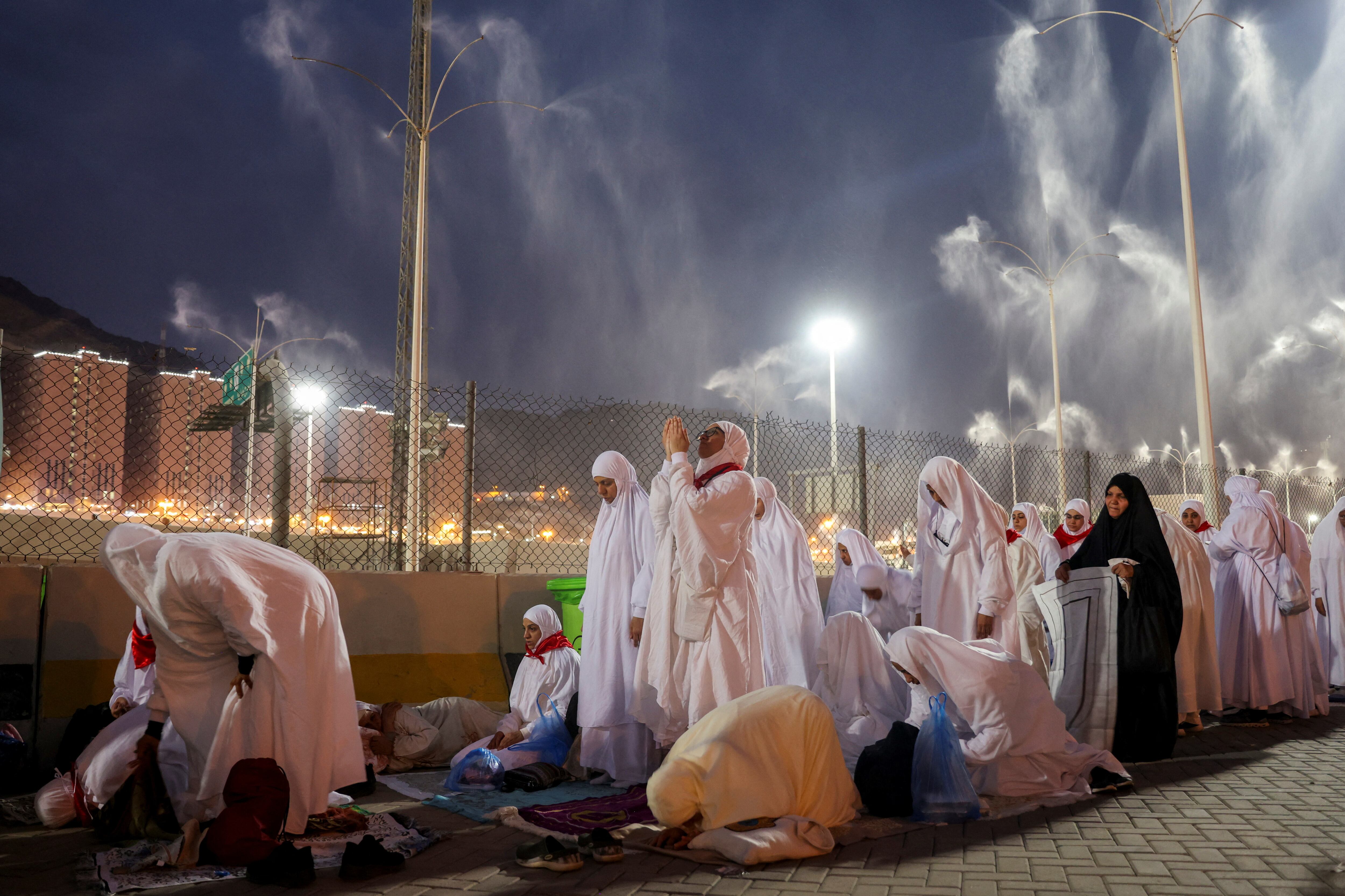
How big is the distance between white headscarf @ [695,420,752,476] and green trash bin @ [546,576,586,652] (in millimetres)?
2126

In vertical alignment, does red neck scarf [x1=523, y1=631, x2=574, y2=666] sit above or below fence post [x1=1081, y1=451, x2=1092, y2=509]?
below

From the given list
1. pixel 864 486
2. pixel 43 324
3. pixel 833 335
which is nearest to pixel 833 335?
pixel 833 335

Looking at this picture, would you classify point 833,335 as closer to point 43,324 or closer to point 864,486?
point 864,486

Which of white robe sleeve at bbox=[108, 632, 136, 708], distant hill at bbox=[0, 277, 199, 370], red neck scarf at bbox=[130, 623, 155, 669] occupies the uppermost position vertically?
distant hill at bbox=[0, 277, 199, 370]

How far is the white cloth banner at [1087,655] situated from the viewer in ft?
20.0

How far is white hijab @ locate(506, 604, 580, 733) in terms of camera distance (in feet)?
19.5

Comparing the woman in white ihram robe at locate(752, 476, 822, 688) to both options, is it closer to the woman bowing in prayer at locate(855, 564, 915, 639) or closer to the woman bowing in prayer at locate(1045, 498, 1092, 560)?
the woman bowing in prayer at locate(855, 564, 915, 639)

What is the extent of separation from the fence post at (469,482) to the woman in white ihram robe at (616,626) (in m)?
1.65

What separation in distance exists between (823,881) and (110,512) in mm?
8912

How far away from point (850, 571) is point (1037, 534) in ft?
9.87

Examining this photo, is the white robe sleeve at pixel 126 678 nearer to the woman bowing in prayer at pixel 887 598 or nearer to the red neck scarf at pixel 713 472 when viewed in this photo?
the red neck scarf at pixel 713 472

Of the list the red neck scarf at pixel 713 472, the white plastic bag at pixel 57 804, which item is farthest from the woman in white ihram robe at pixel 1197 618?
the white plastic bag at pixel 57 804

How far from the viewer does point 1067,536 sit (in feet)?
28.9

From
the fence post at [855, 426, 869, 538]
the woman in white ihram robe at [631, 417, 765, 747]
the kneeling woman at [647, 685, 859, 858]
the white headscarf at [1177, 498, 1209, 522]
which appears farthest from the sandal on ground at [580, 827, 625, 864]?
the white headscarf at [1177, 498, 1209, 522]
